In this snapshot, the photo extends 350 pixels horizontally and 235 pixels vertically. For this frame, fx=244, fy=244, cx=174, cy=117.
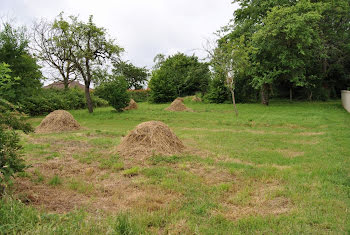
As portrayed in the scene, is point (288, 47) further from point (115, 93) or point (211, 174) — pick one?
point (211, 174)

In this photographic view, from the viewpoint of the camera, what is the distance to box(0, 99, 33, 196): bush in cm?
324

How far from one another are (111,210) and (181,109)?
658 inches

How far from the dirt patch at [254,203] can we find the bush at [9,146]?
9.34ft

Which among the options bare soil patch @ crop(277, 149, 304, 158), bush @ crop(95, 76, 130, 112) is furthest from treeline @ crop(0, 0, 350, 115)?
bare soil patch @ crop(277, 149, 304, 158)

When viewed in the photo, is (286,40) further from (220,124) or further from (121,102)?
(121,102)

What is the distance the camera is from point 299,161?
19.0 feet

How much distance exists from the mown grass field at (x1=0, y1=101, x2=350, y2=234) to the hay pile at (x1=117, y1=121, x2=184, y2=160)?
402mm

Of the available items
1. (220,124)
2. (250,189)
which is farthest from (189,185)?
(220,124)

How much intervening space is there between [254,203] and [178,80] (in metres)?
28.8

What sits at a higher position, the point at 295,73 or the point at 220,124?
the point at 295,73

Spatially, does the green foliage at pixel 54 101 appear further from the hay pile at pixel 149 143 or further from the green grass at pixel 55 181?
the green grass at pixel 55 181

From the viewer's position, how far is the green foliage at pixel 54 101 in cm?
1945

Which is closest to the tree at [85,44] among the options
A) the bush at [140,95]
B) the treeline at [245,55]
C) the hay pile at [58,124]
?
the treeline at [245,55]

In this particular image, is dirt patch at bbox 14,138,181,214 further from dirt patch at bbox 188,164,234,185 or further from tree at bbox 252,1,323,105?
tree at bbox 252,1,323,105
